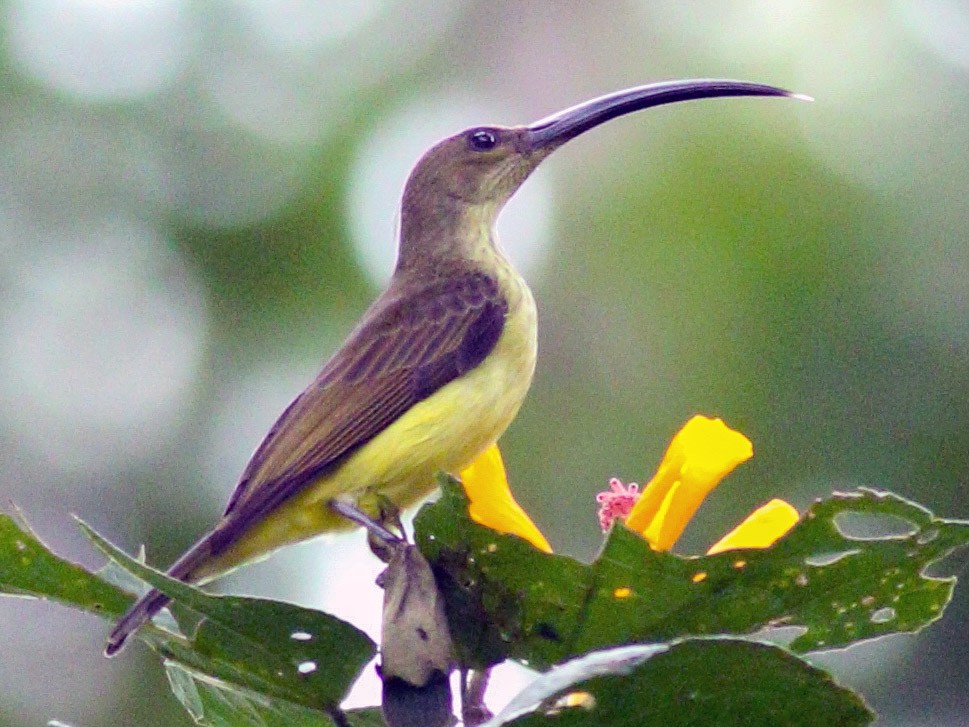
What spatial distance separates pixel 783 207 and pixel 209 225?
106 inches

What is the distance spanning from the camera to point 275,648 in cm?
205

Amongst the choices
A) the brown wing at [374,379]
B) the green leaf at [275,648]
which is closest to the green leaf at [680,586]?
the green leaf at [275,648]

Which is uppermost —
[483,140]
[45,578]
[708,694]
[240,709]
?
[483,140]

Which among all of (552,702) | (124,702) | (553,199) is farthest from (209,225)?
(552,702)

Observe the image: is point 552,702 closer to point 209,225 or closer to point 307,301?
point 307,301

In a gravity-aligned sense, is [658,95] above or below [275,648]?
above

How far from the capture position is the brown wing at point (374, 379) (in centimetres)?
356

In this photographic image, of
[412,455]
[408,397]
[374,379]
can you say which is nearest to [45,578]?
[412,455]

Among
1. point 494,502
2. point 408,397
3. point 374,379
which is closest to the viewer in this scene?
point 494,502

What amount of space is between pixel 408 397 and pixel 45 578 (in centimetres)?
173

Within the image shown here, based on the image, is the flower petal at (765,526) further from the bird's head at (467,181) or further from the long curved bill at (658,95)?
the bird's head at (467,181)

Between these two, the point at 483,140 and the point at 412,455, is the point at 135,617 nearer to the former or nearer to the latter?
the point at 412,455

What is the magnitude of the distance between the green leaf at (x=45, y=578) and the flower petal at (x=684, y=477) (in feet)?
2.54

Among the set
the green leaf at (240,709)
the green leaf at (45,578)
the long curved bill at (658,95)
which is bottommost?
the green leaf at (240,709)
